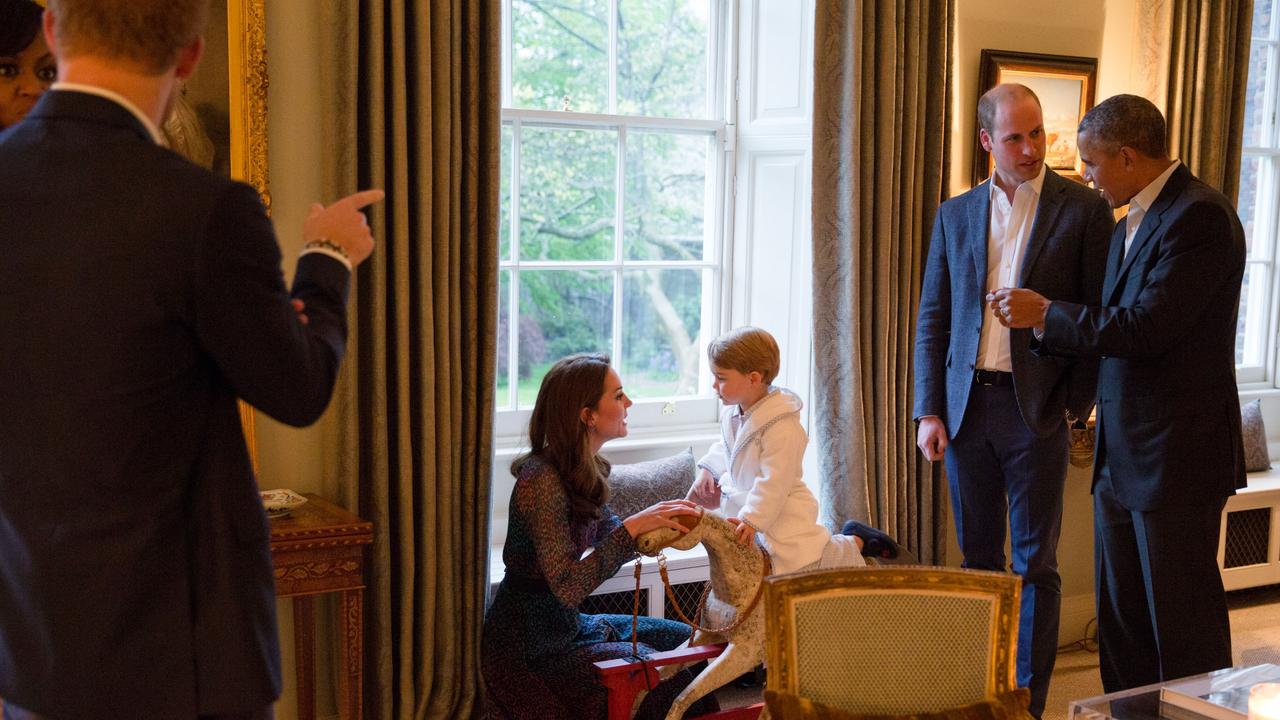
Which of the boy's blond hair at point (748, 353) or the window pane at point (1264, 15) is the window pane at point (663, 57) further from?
the window pane at point (1264, 15)

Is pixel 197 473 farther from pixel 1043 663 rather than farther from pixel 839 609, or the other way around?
pixel 1043 663

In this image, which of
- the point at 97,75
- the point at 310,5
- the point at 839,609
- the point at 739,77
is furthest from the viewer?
the point at 739,77

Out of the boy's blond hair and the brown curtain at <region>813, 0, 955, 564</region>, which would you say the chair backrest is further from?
the brown curtain at <region>813, 0, 955, 564</region>

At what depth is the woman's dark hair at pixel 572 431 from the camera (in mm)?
2875

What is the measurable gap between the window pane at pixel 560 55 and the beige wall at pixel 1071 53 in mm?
1246

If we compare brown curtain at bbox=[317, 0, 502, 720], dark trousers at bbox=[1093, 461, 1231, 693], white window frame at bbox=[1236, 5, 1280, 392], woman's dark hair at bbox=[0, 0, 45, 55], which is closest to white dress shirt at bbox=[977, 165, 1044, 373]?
dark trousers at bbox=[1093, 461, 1231, 693]

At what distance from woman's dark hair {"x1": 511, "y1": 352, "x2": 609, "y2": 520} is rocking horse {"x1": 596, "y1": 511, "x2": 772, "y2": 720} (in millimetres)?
209

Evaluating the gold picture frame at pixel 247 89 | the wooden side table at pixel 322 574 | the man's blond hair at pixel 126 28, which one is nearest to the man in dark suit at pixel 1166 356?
the wooden side table at pixel 322 574

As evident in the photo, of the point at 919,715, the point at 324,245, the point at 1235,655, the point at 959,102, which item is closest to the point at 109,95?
the point at 324,245

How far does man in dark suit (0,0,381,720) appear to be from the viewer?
1.34 metres

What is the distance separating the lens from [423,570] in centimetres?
319

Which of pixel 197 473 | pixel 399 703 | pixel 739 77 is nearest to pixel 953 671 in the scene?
pixel 197 473

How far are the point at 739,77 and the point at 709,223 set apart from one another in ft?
1.75

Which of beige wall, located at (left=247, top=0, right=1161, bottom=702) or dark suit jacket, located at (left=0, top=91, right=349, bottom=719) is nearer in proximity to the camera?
dark suit jacket, located at (left=0, top=91, right=349, bottom=719)
